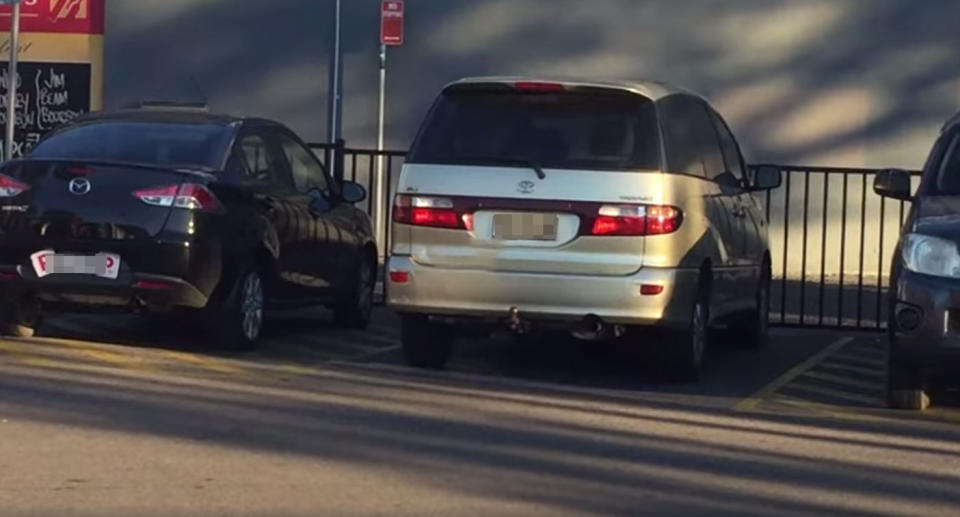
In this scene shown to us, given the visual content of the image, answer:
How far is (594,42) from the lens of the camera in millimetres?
20469

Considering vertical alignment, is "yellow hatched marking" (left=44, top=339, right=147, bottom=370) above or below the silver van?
below

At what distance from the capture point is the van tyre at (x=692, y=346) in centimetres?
1108

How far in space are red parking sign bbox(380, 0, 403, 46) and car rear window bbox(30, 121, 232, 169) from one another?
Result: 8267mm

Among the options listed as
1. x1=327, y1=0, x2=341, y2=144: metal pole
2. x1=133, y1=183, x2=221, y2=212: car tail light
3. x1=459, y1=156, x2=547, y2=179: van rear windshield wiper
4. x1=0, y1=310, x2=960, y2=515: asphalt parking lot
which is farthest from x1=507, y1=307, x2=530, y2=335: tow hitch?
x1=327, y1=0, x2=341, y2=144: metal pole

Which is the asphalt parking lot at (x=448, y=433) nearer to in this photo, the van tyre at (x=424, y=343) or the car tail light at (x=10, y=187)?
the van tyre at (x=424, y=343)

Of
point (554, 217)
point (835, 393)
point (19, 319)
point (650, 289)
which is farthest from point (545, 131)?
point (19, 319)

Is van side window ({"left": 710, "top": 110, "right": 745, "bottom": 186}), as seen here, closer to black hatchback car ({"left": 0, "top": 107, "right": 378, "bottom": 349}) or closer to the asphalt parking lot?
the asphalt parking lot

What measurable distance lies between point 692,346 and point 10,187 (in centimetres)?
436

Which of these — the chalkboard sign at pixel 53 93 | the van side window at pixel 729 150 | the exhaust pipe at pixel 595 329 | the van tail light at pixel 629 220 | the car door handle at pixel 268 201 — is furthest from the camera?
the chalkboard sign at pixel 53 93

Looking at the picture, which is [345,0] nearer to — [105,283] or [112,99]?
[112,99]

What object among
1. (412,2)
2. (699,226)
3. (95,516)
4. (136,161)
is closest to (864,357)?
(699,226)

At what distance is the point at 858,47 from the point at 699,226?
9.42 meters

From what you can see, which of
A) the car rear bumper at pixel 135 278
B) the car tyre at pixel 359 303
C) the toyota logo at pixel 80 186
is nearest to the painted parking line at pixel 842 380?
the car tyre at pixel 359 303

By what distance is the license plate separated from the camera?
11492mm
